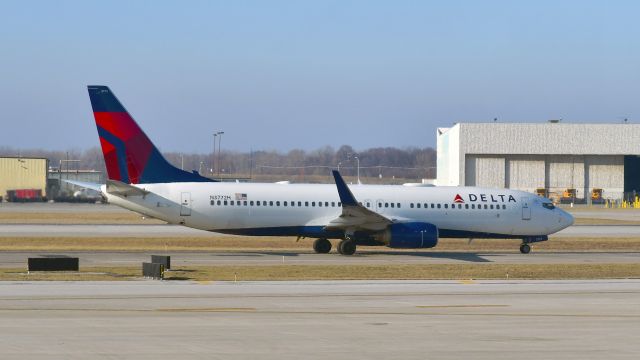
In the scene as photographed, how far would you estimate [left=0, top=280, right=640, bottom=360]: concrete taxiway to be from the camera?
1933 cm

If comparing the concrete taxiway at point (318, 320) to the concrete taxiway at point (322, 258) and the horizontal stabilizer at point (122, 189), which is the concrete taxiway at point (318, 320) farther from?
the horizontal stabilizer at point (122, 189)

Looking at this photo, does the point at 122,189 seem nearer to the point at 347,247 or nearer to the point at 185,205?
the point at 185,205

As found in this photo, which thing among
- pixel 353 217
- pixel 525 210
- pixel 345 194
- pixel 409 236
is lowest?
pixel 409 236

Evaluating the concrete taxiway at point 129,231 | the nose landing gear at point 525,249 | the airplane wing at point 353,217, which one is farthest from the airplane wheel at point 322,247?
the concrete taxiway at point 129,231

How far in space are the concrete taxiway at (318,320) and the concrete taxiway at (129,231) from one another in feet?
90.6

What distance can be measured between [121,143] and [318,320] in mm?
23529

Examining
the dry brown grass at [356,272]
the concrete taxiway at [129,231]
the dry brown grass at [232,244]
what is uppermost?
the concrete taxiway at [129,231]

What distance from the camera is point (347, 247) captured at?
47.1 meters

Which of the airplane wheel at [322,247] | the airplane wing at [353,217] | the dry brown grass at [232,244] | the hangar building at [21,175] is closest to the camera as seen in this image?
the airplane wing at [353,217]

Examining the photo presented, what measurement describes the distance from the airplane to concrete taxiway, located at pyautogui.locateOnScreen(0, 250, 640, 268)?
1030mm

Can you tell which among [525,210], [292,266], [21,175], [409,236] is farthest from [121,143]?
[21,175]

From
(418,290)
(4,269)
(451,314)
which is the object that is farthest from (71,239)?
(451,314)

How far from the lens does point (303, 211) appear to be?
47188mm

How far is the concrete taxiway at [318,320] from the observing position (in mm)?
19328
